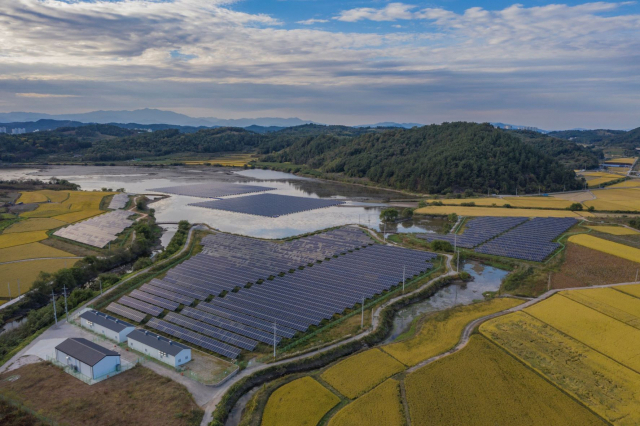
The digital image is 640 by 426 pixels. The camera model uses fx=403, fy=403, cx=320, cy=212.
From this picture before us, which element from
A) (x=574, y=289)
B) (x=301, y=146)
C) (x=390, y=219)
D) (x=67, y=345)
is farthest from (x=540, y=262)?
(x=301, y=146)

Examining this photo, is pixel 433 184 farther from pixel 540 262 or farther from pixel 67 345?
pixel 67 345

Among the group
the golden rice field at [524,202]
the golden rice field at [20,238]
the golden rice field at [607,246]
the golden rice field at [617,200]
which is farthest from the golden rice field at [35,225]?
the golden rice field at [617,200]

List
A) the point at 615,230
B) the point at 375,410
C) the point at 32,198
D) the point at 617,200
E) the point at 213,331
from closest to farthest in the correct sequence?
1. the point at 375,410
2. the point at 213,331
3. the point at 615,230
4. the point at 32,198
5. the point at 617,200

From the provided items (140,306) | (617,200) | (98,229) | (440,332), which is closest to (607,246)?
(440,332)

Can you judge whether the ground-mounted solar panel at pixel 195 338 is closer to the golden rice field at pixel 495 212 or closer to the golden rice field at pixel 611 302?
the golden rice field at pixel 611 302

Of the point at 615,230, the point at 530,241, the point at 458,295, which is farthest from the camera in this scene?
the point at 615,230

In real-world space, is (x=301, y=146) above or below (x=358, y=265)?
above

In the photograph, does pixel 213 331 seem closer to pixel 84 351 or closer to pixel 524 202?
pixel 84 351
